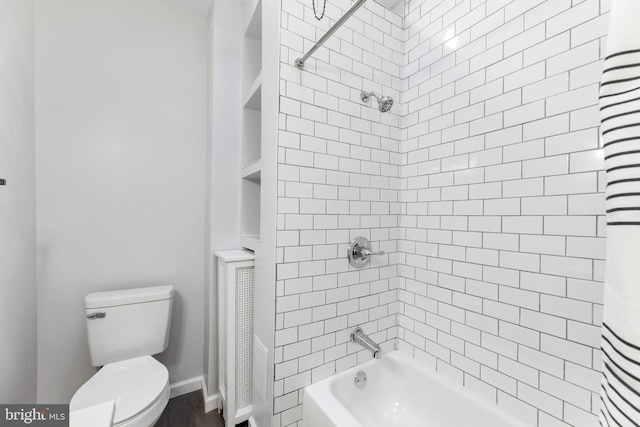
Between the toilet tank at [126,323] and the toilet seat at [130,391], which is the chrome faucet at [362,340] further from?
the toilet tank at [126,323]

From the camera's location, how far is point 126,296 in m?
1.50

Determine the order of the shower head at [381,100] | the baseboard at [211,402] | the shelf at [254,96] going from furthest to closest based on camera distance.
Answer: the baseboard at [211,402]
the shelf at [254,96]
the shower head at [381,100]

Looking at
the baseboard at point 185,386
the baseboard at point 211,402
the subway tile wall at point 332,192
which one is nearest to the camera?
the subway tile wall at point 332,192

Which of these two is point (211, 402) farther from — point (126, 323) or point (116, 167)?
point (116, 167)

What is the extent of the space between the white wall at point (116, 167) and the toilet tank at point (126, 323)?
229mm

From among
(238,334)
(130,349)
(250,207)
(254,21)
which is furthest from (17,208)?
(254,21)

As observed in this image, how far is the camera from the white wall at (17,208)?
1.10 meters

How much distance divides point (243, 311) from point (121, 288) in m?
0.89

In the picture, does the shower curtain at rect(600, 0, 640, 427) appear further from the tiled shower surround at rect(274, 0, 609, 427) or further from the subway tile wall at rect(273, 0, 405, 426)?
the subway tile wall at rect(273, 0, 405, 426)

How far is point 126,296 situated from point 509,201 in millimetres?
2086

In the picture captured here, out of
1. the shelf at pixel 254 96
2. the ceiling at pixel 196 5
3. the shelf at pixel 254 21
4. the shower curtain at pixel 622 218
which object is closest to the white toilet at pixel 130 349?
the shelf at pixel 254 96

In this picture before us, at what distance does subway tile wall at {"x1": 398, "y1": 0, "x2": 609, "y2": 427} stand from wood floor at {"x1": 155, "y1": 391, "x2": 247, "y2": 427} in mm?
1370

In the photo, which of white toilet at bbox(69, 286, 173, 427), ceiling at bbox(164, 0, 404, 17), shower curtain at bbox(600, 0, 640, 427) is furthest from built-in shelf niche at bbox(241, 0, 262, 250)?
shower curtain at bbox(600, 0, 640, 427)

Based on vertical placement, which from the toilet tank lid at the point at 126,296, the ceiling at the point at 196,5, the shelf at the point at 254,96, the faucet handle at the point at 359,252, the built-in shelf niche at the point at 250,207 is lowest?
the toilet tank lid at the point at 126,296
